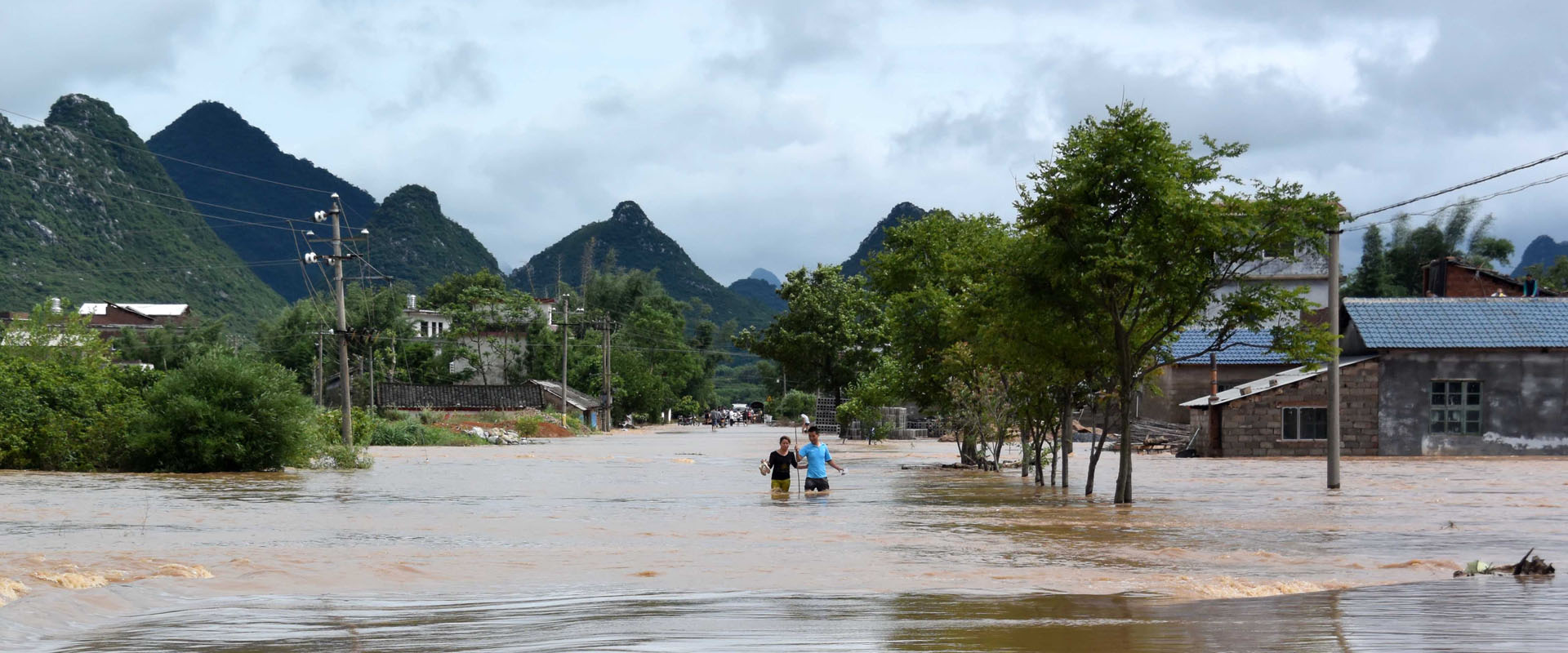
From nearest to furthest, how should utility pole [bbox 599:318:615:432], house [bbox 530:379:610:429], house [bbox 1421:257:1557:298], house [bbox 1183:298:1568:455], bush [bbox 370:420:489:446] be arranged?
house [bbox 1183:298:1568:455] < house [bbox 1421:257:1557:298] < bush [bbox 370:420:489:446] < house [bbox 530:379:610:429] < utility pole [bbox 599:318:615:432]

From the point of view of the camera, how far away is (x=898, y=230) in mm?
39406

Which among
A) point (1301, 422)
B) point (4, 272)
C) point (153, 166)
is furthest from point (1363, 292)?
point (153, 166)

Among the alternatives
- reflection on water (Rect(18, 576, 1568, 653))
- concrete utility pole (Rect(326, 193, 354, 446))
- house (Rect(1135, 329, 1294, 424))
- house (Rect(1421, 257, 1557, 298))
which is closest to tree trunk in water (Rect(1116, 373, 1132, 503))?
reflection on water (Rect(18, 576, 1568, 653))

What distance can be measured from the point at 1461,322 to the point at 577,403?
65.0 metres

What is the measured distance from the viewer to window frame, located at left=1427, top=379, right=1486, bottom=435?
1620 inches

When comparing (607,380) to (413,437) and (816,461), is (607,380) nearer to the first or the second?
(413,437)

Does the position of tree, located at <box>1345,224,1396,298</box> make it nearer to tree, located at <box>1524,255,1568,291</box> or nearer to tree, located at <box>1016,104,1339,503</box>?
tree, located at <box>1524,255,1568,291</box>

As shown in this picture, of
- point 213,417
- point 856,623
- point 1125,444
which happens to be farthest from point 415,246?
point 856,623

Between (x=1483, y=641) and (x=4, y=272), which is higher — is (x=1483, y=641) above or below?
below

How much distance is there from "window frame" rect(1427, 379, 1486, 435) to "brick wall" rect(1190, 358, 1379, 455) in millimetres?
1793

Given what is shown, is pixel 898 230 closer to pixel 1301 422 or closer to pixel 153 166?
pixel 1301 422

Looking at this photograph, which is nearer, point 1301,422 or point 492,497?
point 492,497

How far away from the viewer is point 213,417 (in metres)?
32.1

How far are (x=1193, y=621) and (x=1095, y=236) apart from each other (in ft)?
39.7
